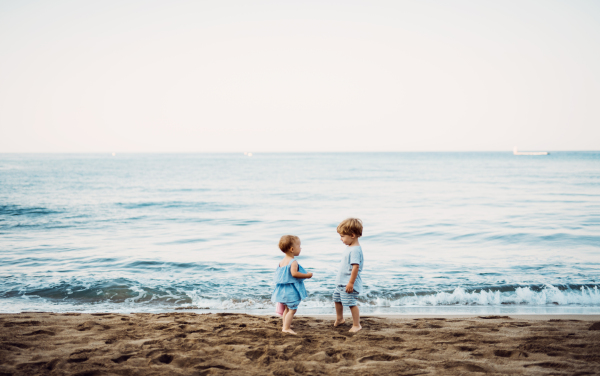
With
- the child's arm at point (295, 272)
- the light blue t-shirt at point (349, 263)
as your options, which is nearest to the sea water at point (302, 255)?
the light blue t-shirt at point (349, 263)

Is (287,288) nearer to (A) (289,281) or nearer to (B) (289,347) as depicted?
(A) (289,281)

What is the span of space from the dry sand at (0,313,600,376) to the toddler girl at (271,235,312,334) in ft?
0.86

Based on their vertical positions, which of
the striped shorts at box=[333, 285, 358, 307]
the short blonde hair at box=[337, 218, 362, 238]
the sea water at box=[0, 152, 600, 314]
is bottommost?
the sea water at box=[0, 152, 600, 314]

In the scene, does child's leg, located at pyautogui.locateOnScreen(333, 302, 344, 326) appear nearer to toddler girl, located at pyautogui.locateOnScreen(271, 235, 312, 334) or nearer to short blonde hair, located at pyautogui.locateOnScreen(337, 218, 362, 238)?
toddler girl, located at pyautogui.locateOnScreen(271, 235, 312, 334)

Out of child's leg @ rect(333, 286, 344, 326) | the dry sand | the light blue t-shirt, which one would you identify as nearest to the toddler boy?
the light blue t-shirt

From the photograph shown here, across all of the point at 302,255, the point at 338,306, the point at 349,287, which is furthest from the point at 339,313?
the point at 302,255

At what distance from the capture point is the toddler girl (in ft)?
15.0

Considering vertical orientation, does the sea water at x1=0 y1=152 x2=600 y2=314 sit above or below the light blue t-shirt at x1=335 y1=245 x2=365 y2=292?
below

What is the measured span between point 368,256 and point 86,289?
251 inches

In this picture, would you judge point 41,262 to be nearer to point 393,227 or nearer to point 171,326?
point 171,326

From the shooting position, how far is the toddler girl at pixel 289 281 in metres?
4.58

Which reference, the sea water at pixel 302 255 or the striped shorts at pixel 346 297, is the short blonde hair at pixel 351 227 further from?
the sea water at pixel 302 255

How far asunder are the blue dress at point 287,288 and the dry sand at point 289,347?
1.13 feet

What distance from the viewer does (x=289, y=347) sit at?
156 inches
